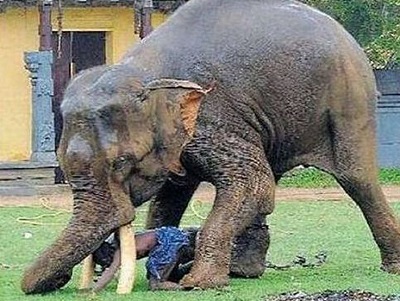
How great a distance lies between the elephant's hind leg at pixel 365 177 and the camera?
10414mm

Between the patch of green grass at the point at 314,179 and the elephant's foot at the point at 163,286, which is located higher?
the elephant's foot at the point at 163,286

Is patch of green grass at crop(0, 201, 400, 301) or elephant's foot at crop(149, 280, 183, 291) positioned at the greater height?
elephant's foot at crop(149, 280, 183, 291)

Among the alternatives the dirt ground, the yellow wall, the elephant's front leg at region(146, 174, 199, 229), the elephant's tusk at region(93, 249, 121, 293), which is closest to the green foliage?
the dirt ground

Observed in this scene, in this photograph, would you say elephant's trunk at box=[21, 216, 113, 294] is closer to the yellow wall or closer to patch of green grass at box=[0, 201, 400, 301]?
patch of green grass at box=[0, 201, 400, 301]

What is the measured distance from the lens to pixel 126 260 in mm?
9195

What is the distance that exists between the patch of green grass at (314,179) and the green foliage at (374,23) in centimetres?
228

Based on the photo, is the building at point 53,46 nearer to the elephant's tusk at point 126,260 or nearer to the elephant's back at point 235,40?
the elephant's back at point 235,40

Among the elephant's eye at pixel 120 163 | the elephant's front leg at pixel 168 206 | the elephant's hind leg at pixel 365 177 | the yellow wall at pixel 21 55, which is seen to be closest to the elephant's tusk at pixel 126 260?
the elephant's eye at pixel 120 163

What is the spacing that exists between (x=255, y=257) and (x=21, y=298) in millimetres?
2052

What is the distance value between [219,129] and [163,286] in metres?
1.19

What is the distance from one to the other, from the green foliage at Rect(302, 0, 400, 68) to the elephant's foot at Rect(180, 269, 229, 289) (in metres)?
16.1

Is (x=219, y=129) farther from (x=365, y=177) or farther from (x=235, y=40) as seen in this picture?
(x=365, y=177)

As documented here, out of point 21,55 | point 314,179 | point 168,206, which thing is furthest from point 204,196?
point 168,206

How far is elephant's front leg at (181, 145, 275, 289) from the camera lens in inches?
376
